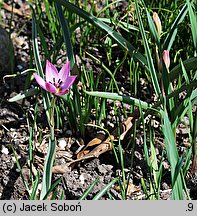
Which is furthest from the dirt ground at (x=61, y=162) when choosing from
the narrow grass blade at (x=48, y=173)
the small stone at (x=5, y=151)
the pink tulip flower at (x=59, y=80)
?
the pink tulip flower at (x=59, y=80)

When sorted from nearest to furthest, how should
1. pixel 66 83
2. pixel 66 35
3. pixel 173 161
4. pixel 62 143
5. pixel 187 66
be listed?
pixel 173 161 < pixel 66 83 < pixel 187 66 < pixel 66 35 < pixel 62 143

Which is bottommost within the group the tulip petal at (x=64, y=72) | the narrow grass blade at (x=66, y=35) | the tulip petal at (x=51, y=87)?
the tulip petal at (x=51, y=87)

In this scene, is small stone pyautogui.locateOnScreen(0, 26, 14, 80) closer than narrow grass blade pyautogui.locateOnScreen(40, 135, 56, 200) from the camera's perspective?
No

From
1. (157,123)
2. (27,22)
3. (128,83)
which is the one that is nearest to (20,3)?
(27,22)

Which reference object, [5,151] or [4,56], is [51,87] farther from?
[4,56]

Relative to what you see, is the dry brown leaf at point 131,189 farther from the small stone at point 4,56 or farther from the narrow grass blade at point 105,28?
the small stone at point 4,56

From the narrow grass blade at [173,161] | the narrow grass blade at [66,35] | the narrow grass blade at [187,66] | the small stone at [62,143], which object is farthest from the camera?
the small stone at [62,143]

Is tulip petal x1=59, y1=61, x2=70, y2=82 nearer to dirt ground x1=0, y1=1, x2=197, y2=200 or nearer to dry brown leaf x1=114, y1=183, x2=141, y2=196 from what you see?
dirt ground x1=0, y1=1, x2=197, y2=200

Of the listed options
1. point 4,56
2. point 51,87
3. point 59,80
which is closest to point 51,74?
point 59,80

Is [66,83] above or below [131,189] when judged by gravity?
above

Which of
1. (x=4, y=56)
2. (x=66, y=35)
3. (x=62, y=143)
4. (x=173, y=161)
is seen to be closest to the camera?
(x=173, y=161)

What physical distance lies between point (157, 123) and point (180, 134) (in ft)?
0.35

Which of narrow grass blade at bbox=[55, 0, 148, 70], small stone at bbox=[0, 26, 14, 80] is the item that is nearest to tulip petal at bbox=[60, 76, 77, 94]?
narrow grass blade at bbox=[55, 0, 148, 70]

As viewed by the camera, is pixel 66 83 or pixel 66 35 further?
pixel 66 35
